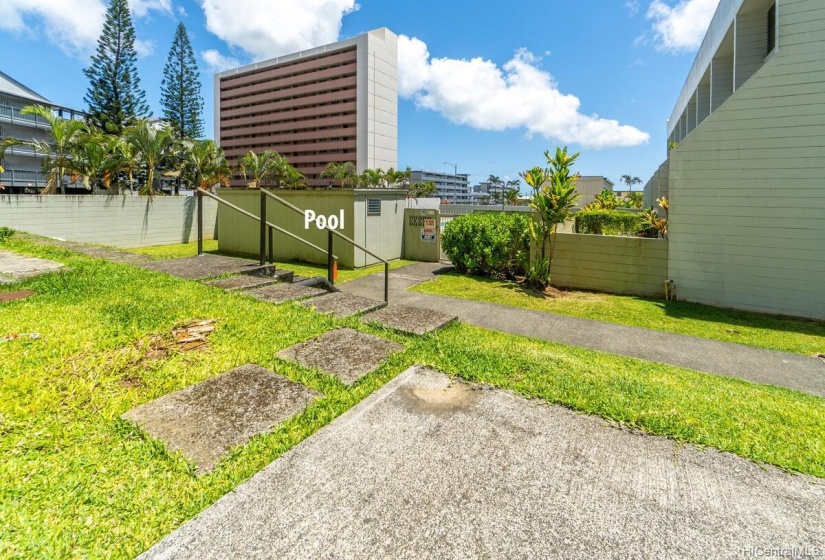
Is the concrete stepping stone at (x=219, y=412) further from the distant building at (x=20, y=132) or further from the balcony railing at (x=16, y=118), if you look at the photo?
the balcony railing at (x=16, y=118)

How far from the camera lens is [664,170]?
49.4 feet

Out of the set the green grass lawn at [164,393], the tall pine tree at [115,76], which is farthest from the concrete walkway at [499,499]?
the tall pine tree at [115,76]

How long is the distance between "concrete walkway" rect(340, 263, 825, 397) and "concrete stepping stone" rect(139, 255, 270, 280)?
280 centimetres

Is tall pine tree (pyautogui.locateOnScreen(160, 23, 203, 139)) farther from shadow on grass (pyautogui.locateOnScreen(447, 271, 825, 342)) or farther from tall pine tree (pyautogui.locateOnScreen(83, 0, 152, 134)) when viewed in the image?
shadow on grass (pyautogui.locateOnScreen(447, 271, 825, 342))

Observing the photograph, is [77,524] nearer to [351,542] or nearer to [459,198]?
[351,542]

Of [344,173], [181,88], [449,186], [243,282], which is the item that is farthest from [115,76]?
[449,186]

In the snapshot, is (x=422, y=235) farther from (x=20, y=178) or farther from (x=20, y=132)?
(x=20, y=132)

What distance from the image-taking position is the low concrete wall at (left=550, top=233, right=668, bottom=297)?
8.41 m

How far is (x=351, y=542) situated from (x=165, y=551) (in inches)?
25.2

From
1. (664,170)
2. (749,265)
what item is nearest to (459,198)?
(664,170)

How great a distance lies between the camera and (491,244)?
1007 centimetres

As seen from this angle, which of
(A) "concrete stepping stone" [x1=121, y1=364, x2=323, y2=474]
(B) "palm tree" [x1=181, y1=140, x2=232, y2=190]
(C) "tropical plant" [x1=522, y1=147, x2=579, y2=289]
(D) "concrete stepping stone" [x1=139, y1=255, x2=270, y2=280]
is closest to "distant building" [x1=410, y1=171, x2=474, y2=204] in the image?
(B) "palm tree" [x1=181, y1=140, x2=232, y2=190]

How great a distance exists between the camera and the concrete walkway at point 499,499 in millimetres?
1521

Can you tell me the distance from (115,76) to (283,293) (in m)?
28.6
